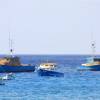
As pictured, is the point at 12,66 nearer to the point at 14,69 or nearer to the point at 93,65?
the point at 14,69

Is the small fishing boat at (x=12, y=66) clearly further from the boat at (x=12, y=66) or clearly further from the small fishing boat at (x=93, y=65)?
the small fishing boat at (x=93, y=65)

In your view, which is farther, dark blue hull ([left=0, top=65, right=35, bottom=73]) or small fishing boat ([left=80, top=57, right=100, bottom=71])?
small fishing boat ([left=80, top=57, right=100, bottom=71])

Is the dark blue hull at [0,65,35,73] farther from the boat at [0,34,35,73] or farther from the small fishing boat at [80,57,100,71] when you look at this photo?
the small fishing boat at [80,57,100,71]

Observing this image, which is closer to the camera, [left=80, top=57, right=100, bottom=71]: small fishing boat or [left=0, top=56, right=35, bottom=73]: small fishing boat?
[left=0, top=56, right=35, bottom=73]: small fishing boat

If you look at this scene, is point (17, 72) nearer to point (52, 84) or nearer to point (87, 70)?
point (87, 70)

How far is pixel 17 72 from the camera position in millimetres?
153500

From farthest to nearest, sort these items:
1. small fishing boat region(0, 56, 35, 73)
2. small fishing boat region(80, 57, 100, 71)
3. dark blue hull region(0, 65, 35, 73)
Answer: small fishing boat region(80, 57, 100, 71) → small fishing boat region(0, 56, 35, 73) → dark blue hull region(0, 65, 35, 73)

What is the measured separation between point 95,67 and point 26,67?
19332mm

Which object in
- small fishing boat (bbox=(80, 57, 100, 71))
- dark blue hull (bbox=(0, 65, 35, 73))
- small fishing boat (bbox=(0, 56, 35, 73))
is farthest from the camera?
small fishing boat (bbox=(80, 57, 100, 71))

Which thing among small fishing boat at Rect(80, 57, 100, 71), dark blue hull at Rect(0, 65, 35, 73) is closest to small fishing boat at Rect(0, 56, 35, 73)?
dark blue hull at Rect(0, 65, 35, 73)

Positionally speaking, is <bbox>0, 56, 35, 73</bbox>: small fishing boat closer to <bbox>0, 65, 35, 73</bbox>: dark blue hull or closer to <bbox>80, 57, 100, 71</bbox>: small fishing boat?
<bbox>0, 65, 35, 73</bbox>: dark blue hull

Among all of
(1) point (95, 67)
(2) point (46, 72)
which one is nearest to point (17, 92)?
(2) point (46, 72)

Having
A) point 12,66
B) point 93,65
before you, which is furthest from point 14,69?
point 93,65

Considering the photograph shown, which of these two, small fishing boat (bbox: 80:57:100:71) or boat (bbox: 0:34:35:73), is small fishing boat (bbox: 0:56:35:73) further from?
small fishing boat (bbox: 80:57:100:71)
